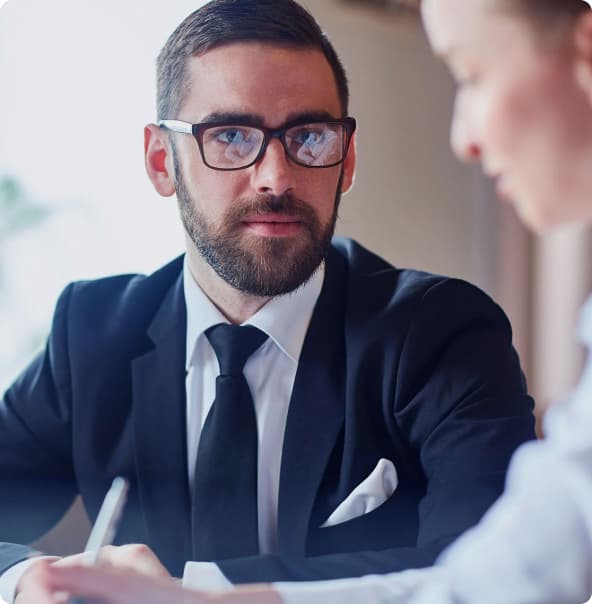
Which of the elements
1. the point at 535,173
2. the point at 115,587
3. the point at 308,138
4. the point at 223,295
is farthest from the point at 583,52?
the point at 115,587

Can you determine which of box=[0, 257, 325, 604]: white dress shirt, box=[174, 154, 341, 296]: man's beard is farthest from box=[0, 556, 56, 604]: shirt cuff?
box=[174, 154, 341, 296]: man's beard

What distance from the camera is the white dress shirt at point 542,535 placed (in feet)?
1.28

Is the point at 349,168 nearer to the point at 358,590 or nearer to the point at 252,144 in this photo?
the point at 252,144

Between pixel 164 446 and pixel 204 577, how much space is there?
9 cm

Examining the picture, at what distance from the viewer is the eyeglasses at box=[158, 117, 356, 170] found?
0.50 metres

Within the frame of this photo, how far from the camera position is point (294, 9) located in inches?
20.8

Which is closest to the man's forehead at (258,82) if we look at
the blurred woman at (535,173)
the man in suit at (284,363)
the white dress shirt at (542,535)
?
the man in suit at (284,363)

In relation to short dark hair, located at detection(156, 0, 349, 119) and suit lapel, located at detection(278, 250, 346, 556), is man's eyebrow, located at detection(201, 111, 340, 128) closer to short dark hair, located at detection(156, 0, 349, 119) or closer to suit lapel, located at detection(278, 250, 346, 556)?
short dark hair, located at detection(156, 0, 349, 119)

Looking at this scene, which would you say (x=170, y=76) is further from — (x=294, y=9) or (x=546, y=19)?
(x=546, y=19)

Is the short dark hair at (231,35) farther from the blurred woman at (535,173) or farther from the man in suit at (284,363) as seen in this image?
the blurred woman at (535,173)

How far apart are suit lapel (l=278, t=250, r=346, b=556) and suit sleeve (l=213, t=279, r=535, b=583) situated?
0.03 metres

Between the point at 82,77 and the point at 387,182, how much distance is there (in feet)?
0.75

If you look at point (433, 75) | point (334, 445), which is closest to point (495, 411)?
point (334, 445)

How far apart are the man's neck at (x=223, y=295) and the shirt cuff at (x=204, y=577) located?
16cm
